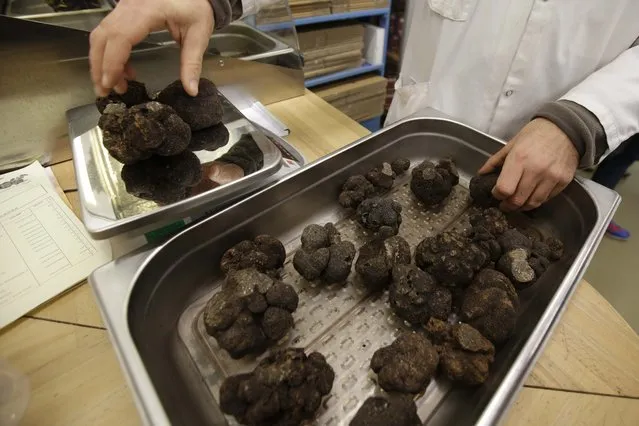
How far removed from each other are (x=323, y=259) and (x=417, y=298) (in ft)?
0.60

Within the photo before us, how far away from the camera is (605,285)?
159cm

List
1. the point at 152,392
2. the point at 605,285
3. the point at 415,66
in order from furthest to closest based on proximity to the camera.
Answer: the point at 605,285, the point at 415,66, the point at 152,392

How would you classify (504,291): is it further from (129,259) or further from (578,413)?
(129,259)

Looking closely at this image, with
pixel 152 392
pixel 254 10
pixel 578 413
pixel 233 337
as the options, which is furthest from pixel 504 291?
pixel 254 10

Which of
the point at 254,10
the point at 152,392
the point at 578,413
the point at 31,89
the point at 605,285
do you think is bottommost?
the point at 605,285

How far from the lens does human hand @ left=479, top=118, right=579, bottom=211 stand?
2.33 feet

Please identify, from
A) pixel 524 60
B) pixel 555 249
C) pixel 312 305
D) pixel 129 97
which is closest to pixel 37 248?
pixel 129 97

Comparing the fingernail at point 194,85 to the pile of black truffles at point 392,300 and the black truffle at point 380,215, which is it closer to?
the pile of black truffles at point 392,300

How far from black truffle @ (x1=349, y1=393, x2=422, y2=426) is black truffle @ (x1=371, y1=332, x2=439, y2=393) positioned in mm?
32

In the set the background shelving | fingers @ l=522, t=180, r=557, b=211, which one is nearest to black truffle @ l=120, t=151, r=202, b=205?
fingers @ l=522, t=180, r=557, b=211

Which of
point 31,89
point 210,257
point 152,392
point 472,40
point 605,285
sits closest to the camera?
point 152,392

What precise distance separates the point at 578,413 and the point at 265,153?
0.70 metres

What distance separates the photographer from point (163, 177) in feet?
2.26

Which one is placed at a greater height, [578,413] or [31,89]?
[31,89]
